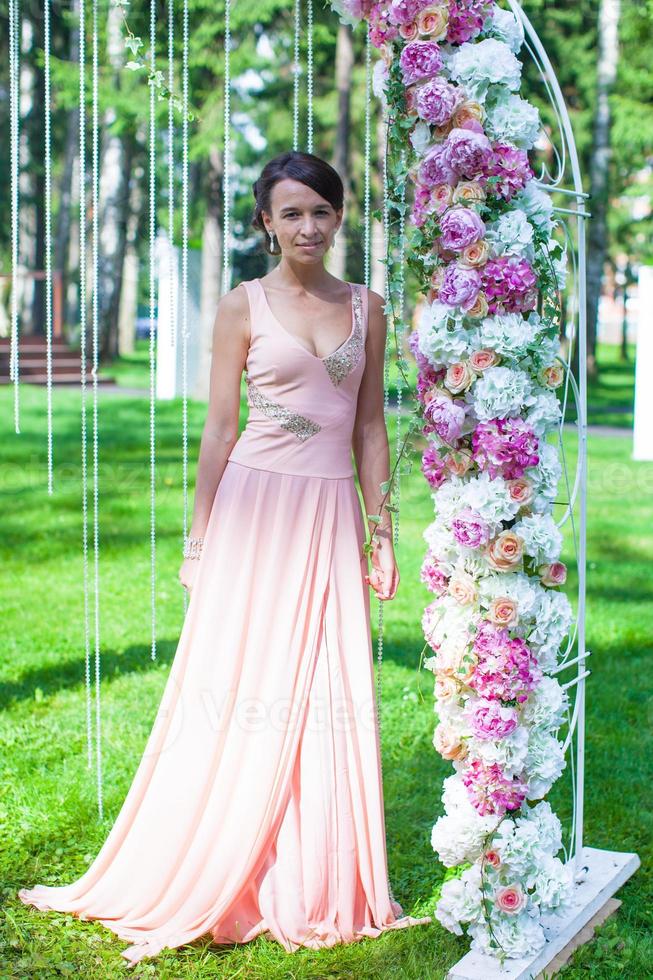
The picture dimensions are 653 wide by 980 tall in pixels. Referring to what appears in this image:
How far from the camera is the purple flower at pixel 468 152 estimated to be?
3.01m

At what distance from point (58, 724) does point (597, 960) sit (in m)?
2.79

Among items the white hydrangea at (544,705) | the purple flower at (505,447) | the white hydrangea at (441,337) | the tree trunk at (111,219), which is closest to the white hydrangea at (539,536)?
the purple flower at (505,447)

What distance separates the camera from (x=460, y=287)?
3.05 metres

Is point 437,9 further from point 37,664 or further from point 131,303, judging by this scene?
point 131,303

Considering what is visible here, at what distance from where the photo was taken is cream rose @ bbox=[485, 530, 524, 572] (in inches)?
124

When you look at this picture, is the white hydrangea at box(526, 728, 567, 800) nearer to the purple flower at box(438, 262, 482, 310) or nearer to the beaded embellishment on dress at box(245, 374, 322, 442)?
the beaded embellishment on dress at box(245, 374, 322, 442)

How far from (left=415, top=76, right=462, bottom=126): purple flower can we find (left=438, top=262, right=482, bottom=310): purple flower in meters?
0.37

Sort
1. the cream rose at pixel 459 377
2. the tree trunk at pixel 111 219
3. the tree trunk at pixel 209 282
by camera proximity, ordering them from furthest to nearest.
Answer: the tree trunk at pixel 111 219 → the tree trunk at pixel 209 282 → the cream rose at pixel 459 377

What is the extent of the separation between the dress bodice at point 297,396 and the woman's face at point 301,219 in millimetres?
158

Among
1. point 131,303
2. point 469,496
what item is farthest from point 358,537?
point 131,303

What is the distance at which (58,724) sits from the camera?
18.0 feet

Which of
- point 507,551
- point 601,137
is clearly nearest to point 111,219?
point 601,137

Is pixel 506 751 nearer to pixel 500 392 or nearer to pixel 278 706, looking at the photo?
pixel 278 706

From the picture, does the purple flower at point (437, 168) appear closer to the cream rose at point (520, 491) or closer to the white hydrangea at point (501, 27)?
the white hydrangea at point (501, 27)
